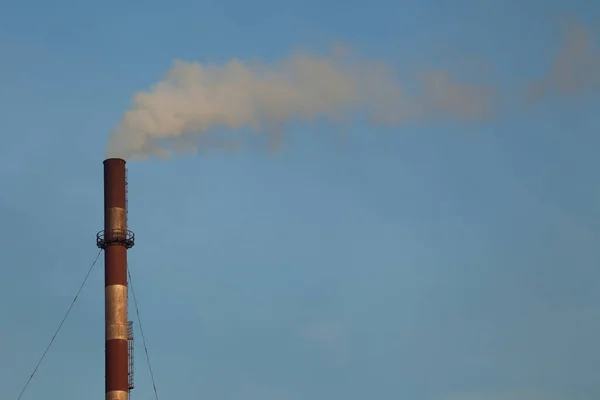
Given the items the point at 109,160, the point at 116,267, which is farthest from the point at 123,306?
the point at 109,160

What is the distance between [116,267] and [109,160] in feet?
16.9

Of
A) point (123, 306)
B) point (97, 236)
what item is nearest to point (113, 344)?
point (123, 306)

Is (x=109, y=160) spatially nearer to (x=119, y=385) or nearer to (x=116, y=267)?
(x=116, y=267)

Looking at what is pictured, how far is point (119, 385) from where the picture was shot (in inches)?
1865

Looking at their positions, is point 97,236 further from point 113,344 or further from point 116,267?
point 113,344

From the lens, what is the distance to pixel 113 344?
48.1 m

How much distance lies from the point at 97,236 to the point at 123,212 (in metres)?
1.62

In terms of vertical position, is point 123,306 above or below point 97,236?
below

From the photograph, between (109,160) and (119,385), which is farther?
(109,160)

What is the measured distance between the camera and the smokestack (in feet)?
156

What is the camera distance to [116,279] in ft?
161

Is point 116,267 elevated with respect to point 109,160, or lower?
lower

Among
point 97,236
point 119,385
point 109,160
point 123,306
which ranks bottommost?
point 119,385

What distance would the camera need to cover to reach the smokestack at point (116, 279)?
47656mm
